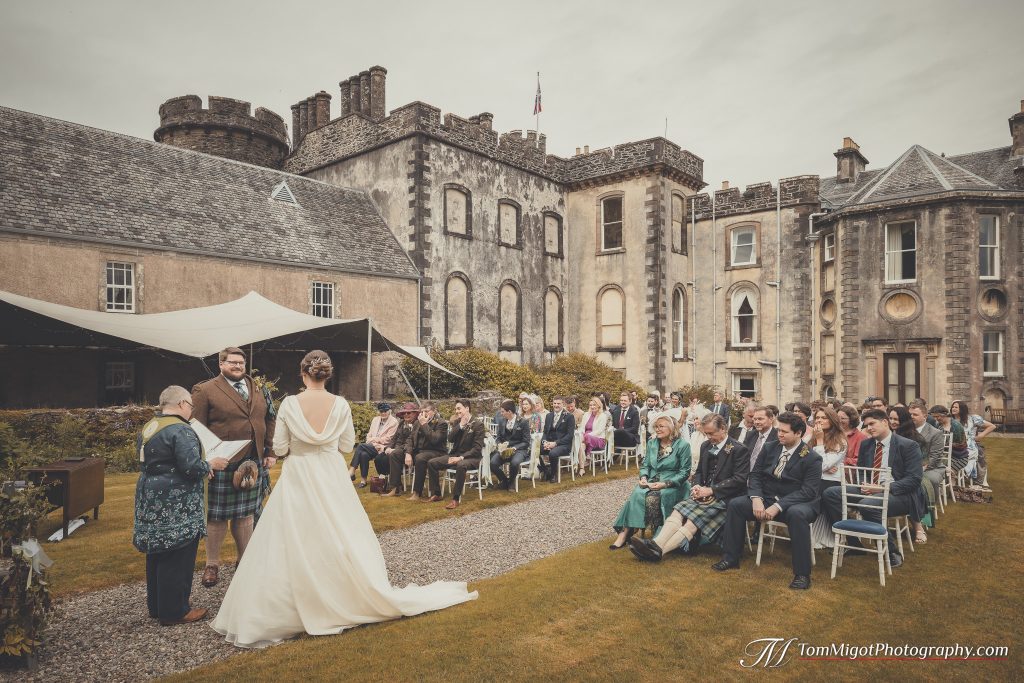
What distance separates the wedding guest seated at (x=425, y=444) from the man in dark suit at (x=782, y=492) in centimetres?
488

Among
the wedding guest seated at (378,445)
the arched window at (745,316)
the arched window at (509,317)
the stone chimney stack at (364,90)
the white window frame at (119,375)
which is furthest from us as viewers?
the arched window at (745,316)

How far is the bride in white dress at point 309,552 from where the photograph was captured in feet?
15.3

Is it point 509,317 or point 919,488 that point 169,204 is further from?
point 919,488

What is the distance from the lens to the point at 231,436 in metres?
5.79

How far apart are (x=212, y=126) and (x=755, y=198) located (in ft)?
74.9

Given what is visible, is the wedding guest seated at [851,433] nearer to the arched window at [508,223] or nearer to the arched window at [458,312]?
the arched window at [458,312]

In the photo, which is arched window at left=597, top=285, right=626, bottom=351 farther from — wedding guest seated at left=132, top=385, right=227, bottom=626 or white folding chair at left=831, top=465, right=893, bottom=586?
wedding guest seated at left=132, top=385, right=227, bottom=626

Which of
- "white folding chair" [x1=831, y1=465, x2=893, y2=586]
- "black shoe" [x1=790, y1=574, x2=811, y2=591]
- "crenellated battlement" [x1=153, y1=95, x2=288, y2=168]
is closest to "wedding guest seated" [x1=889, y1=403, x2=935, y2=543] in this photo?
"white folding chair" [x1=831, y1=465, x2=893, y2=586]

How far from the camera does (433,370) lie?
19.8 metres

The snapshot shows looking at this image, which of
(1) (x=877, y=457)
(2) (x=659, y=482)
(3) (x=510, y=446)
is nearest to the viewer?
(1) (x=877, y=457)

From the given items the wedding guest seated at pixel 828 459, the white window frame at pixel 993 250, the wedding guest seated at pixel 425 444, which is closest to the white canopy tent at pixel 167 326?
the wedding guest seated at pixel 425 444

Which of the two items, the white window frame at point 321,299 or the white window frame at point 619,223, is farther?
the white window frame at point 619,223

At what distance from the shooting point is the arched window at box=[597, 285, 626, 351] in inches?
1010

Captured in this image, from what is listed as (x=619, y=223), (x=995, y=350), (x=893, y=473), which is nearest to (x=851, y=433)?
(x=893, y=473)
